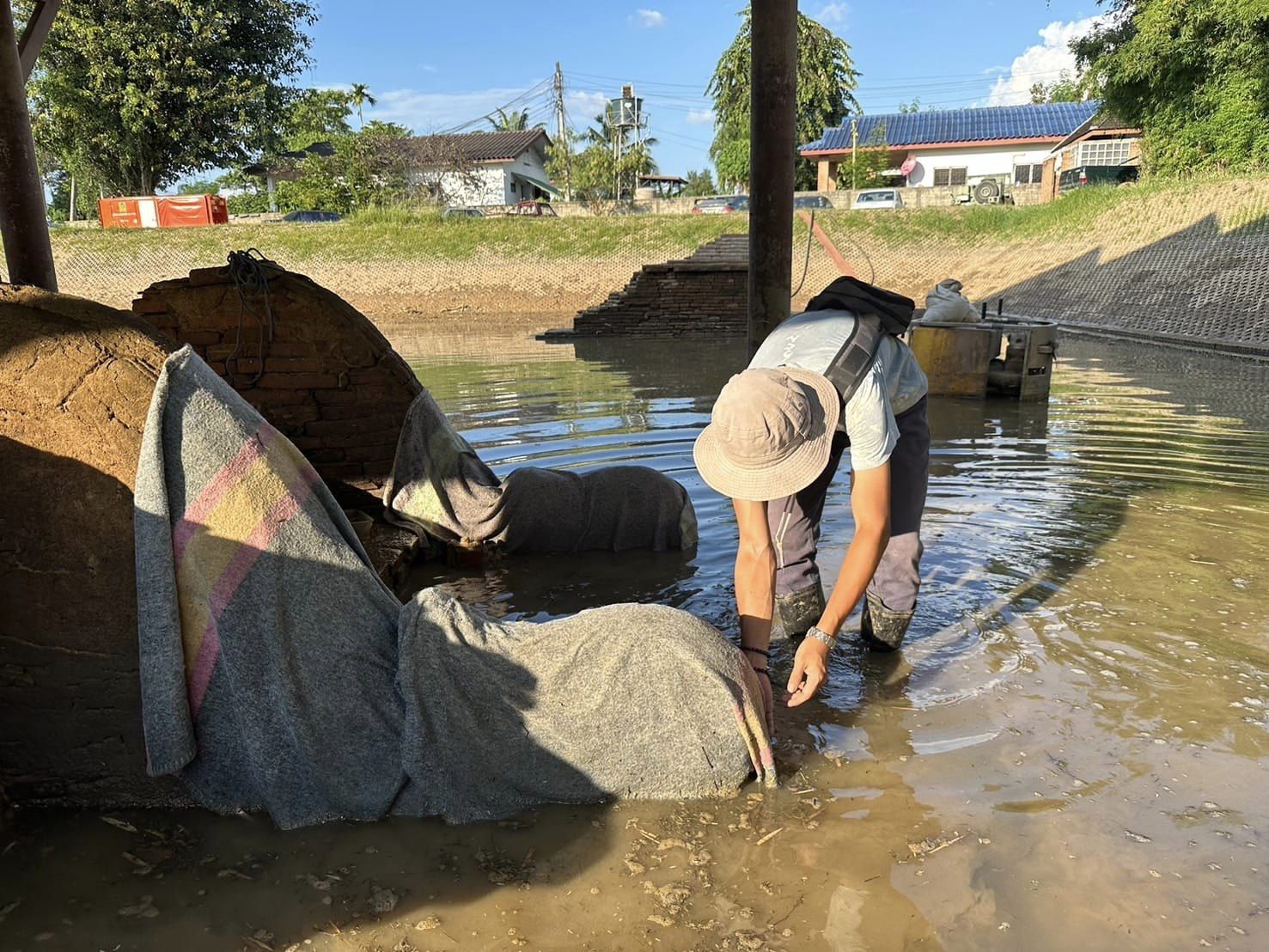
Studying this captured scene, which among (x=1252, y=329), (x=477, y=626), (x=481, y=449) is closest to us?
(x=477, y=626)

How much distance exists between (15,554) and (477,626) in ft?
3.95

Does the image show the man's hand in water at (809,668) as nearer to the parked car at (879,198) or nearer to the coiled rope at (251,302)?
the coiled rope at (251,302)

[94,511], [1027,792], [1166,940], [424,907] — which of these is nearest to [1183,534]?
[1027,792]

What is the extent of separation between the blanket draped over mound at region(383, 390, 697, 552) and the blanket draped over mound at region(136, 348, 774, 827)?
214 cm

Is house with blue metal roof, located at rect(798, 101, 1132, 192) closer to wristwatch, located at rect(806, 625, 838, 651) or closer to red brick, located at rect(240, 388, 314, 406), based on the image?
red brick, located at rect(240, 388, 314, 406)

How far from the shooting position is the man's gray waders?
3328mm

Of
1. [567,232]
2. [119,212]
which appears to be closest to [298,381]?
[567,232]

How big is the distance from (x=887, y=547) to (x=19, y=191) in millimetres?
5329

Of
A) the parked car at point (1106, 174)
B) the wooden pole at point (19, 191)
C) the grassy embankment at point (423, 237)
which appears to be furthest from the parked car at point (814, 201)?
the wooden pole at point (19, 191)

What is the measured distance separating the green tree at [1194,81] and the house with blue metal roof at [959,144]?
38.3 ft

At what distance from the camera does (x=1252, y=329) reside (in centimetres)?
1215

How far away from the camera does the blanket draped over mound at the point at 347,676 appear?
2.26 m

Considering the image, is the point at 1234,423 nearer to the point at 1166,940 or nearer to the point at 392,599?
the point at 1166,940

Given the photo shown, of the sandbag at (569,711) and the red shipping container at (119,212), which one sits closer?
the sandbag at (569,711)
